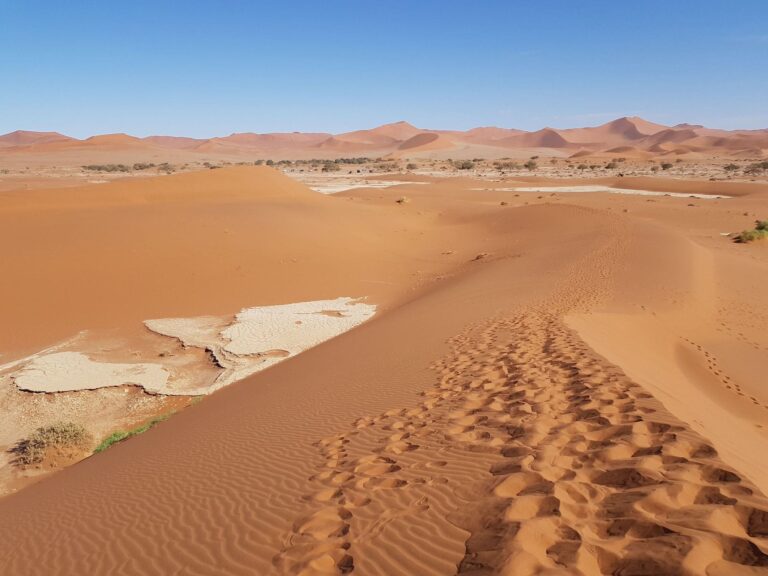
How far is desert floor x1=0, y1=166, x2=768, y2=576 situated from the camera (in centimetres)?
365

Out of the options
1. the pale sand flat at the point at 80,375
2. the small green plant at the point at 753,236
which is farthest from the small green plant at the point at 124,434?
the small green plant at the point at 753,236

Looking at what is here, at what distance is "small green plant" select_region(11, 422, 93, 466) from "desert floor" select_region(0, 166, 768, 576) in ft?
0.79

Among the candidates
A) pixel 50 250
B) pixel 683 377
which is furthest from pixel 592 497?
pixel 50 250

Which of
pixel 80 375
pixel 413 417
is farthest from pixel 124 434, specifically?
pixel 413 417

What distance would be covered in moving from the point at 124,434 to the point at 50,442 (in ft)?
3.42

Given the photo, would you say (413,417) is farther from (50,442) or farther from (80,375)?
(80,375)

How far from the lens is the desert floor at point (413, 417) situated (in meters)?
3.65

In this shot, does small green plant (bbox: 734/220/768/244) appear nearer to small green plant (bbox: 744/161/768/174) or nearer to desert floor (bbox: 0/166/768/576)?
desert floor (bbox: 0/166/768/576)

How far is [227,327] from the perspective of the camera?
1362cm

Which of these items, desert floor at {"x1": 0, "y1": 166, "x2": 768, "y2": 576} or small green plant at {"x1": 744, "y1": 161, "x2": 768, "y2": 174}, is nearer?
Answer: desert floor at {"x1": 0, "y1": 166, "x2": 768, "y2": 576}

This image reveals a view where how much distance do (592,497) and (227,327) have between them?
11.2m

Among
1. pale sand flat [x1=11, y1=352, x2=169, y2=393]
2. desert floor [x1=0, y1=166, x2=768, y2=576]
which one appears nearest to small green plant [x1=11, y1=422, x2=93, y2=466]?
desert floor [x1=0, y1=166, x2=768, y2=576]

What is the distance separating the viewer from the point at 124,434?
875 centimetres

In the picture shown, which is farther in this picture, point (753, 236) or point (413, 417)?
point (753, 236)
